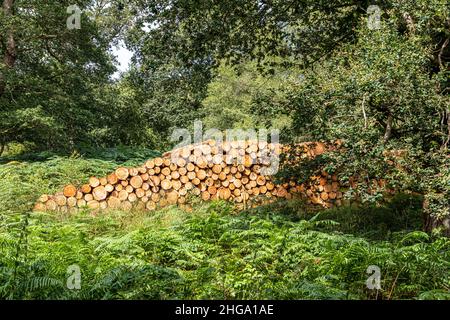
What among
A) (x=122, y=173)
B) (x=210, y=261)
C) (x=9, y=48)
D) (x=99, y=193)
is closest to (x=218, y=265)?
(x=210, y=261)

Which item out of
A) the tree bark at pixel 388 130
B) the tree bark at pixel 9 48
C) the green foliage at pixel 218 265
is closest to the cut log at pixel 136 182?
the green foliage at pixel 218 265

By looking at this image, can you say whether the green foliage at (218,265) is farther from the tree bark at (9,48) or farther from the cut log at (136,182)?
the tree bark at (9,48)

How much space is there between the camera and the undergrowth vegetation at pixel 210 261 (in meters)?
5.03

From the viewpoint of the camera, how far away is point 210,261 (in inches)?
240

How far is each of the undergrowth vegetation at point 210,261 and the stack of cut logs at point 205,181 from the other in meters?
1.65

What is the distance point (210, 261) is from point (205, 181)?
5.65 m

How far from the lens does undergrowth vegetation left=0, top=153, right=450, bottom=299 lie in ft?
16.5

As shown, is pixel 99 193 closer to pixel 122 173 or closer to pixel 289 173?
pixel 122 173

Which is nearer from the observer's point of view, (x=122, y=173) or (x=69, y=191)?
(x=69, y=191)
